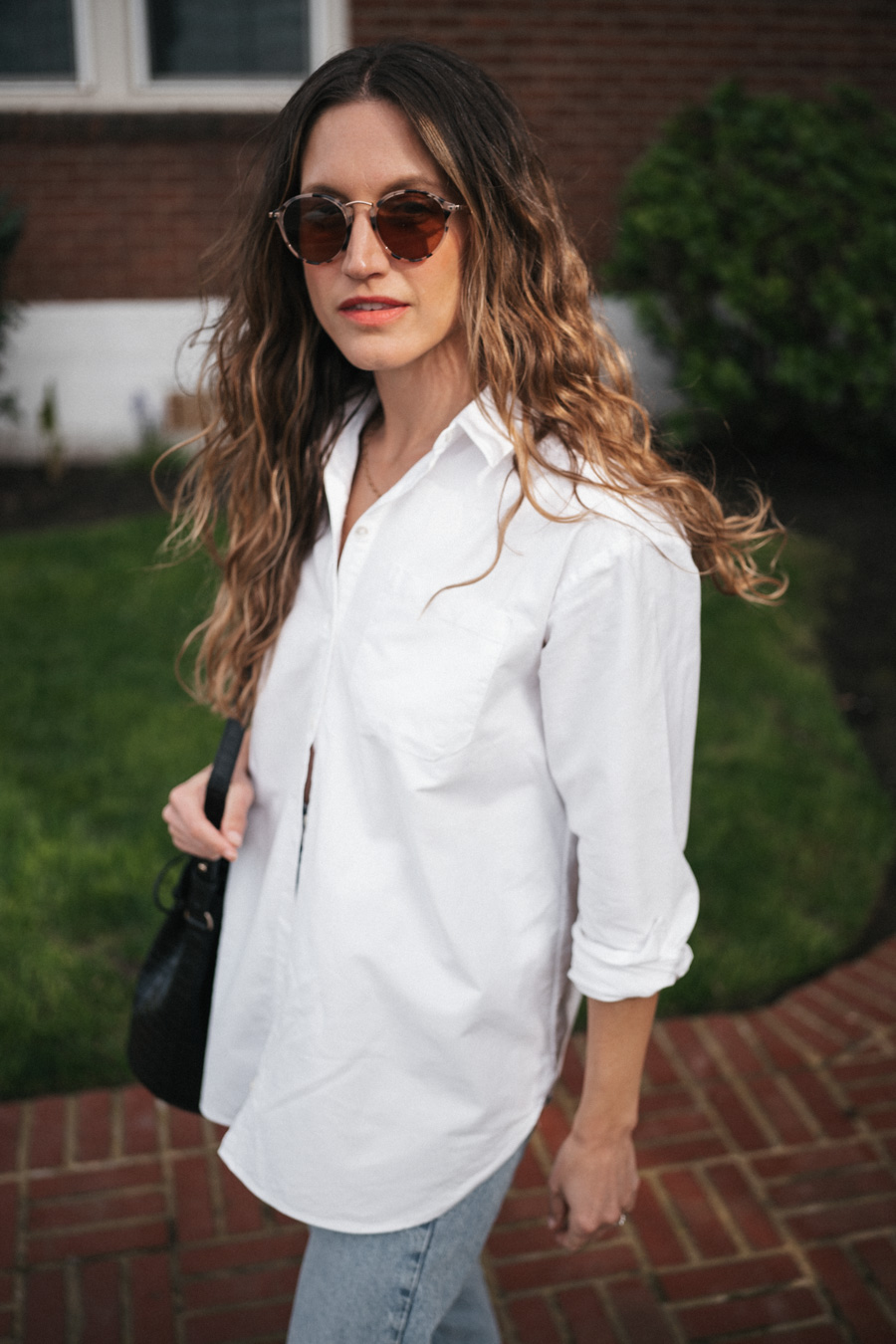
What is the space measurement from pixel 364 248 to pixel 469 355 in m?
0.18

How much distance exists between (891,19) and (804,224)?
1.94 metres

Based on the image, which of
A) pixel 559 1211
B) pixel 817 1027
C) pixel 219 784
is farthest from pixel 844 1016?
pixel 219 784

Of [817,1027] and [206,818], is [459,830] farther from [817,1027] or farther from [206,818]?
[817,1027]

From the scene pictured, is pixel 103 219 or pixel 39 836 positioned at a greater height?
pixel 103 219

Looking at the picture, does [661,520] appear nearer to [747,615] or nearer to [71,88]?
[747,615]

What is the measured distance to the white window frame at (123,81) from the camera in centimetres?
667

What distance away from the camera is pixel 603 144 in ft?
22.7

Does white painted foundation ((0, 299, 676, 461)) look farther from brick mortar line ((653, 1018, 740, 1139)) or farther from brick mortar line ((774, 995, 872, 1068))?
brick mortar line ((653, 1018, 740, 1139))

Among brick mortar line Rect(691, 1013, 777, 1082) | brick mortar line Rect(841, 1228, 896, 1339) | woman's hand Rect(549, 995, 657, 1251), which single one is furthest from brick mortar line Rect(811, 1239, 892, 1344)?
woman's hand Rect(549, 995, 657, 1251)

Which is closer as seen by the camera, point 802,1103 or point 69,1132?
point 69,1132

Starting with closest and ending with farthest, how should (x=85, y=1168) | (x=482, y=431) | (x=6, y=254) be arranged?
(x=482, y=431) < (x=85, y=1168) < (x=6, y=254)

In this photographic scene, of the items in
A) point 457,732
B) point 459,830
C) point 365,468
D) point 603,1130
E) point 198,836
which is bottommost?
point 603,1130

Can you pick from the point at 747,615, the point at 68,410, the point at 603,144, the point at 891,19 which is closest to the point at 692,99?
the point at 603,144

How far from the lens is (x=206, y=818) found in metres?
1.67
